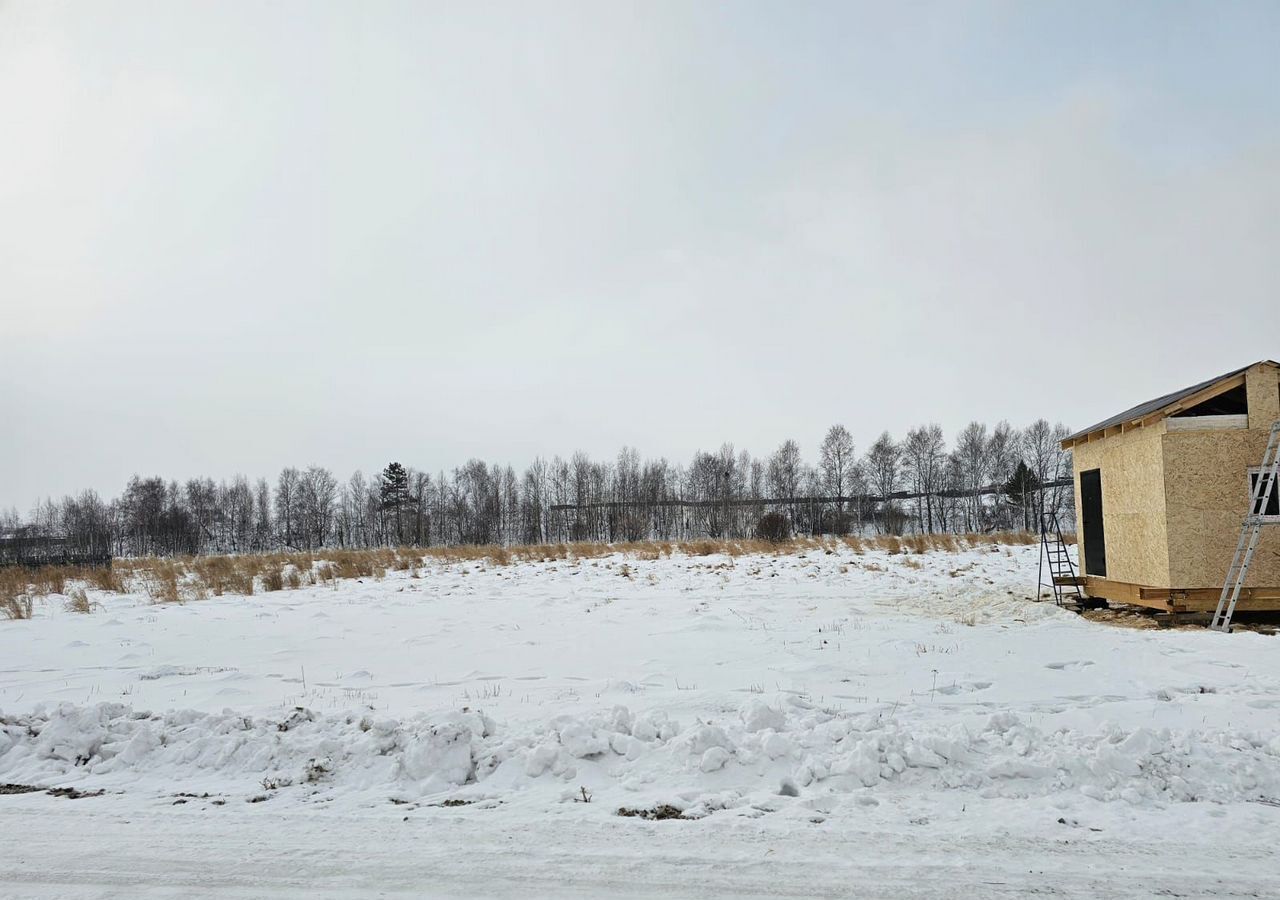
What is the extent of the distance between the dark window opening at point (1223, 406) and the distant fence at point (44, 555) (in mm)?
31650

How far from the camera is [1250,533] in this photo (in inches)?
432

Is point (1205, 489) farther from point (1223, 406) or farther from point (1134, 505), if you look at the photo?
point (1223, 406)

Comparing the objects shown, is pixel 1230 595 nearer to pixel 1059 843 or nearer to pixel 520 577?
pixel 1059 843

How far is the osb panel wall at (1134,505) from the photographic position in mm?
11688

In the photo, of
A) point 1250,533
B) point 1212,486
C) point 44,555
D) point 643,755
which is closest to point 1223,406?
point 1212,486

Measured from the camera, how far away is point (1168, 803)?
4254 millimetres

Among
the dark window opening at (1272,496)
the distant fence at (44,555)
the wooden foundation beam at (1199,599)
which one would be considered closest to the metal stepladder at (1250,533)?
the dark window opening at (1272,496)

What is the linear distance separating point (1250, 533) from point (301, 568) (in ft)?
81.2

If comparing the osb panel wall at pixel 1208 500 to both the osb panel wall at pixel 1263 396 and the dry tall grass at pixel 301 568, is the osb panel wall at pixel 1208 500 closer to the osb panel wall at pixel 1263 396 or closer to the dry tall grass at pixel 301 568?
the osb panel wall at pixel 1263 396

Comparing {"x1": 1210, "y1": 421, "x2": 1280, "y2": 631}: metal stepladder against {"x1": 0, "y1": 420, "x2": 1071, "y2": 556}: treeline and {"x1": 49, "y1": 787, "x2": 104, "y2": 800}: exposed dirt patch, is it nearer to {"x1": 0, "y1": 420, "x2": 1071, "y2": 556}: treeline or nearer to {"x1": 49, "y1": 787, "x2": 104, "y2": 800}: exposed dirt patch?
{"x1": 49, "y1": 787, "x2": 104, "y2": 800}: exposed dirt patch

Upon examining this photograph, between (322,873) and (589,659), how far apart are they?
561cm

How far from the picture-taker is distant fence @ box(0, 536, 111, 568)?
1043 inches

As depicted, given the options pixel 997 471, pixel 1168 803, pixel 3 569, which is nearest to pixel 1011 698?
pixel 1168 803

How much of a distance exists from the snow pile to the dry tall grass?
1164cm
